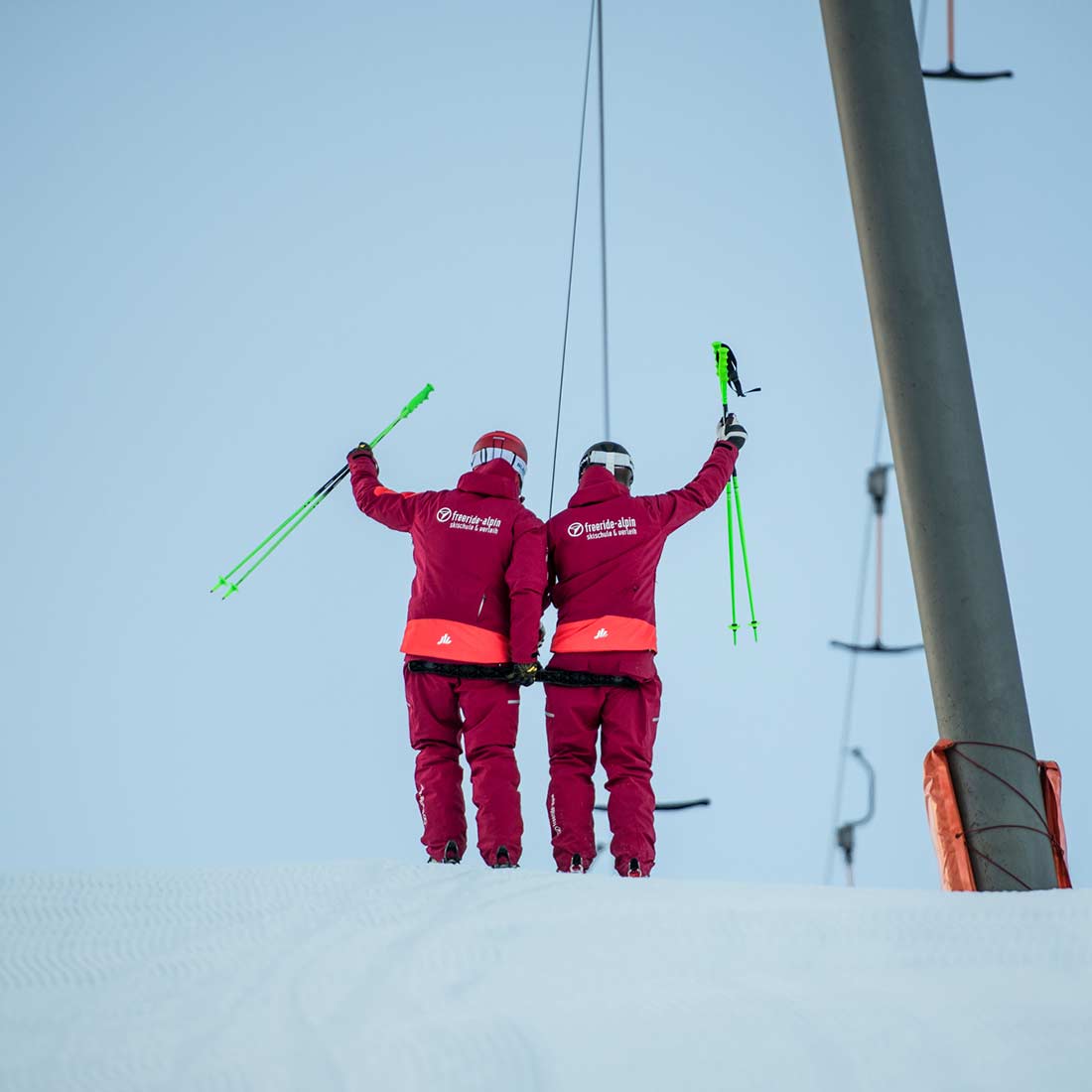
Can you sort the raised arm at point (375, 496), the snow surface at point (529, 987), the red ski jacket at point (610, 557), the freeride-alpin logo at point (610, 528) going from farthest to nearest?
the raised arm at point (375, 496)
the freeride-alpin logo at point (610, 528)
the red ski jacket at point (610, 557)
the snow surface at point (529, 987)

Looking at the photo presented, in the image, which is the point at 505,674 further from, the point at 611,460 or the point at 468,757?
the point at 611,460

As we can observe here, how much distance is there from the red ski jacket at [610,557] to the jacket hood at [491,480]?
180mm

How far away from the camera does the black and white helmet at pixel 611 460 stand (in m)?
3.78

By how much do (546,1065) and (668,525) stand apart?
2680 millimetres

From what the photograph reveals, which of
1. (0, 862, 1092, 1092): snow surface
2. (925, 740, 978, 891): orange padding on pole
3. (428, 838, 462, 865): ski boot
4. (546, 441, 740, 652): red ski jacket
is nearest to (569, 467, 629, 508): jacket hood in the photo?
(546, 441, 740, 652): red ski jacket

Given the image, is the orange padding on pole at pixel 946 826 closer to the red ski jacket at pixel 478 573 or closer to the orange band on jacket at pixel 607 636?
the orange band on jacket at pixel 607 636

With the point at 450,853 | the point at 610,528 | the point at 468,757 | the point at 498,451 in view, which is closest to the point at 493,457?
the point at 498,451

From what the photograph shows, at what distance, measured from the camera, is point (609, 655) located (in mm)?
3424

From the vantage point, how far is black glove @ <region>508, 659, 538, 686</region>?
10.9ft

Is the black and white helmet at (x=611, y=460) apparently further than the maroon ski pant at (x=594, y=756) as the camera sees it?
Yes

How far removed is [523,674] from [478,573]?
1.13 ft

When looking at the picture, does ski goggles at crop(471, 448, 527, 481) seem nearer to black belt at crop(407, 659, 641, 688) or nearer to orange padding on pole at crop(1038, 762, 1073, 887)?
black belt at crop(407, 659, 641, 688)

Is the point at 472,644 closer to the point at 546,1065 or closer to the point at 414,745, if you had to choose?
the point at 414,745

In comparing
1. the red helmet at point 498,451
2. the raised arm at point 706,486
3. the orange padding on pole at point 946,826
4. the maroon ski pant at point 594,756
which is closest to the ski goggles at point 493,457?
the red helmet at point 498,451
